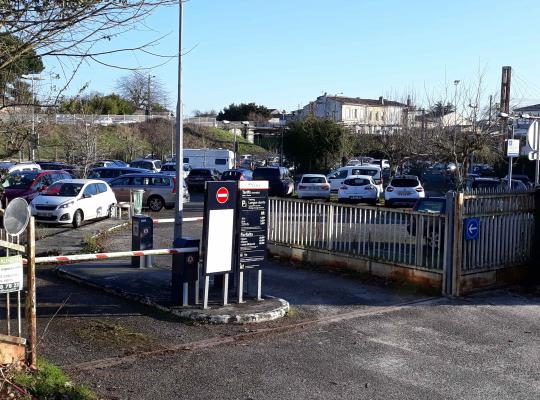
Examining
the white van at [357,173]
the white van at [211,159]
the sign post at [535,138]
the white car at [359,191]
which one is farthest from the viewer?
the white van at [211,159]

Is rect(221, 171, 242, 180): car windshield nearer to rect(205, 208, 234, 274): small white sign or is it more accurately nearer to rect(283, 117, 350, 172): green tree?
rect(283, 117, 350, 172): green tree

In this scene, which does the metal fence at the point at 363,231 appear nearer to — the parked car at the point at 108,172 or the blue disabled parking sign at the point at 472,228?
the blue disabled parking sign at the point at 472,228

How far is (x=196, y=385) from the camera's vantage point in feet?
24.2

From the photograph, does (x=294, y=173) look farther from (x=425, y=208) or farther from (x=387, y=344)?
(x=387, y=344)

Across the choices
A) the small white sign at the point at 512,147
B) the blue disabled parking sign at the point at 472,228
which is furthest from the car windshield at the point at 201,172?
the blue disabled parking sign at the point at 472,228

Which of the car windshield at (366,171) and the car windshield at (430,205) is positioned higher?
the car windshield at (366,171)

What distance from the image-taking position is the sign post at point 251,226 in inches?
418

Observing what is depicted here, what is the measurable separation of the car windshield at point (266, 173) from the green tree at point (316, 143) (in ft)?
45.8

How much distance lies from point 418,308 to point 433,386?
376 cm

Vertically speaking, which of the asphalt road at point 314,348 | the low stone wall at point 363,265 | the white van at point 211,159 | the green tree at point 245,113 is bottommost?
the asphalt road at point 314,348

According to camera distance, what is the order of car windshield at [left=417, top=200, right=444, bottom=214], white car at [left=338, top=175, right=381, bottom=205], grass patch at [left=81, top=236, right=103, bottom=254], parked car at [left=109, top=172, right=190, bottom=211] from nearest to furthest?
grass patch at [left=81, top=236, right=103, bottom=254]
car windshield at [left=417, top=200, right=444, bottom=214]
parked car at [left=109, top=172, right=190, bottom=211]
white car at [left=338, top=175, right=381, bottom=205]

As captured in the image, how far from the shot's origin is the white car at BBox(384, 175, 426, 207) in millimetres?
30875

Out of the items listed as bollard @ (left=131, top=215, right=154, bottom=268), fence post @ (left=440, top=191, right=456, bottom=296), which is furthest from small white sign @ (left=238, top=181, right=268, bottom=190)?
bollard @ (left=131, top=215, right=154, bottom=268)

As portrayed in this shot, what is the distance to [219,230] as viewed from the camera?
10352 mm
